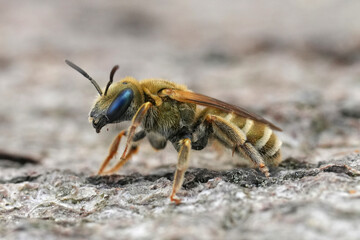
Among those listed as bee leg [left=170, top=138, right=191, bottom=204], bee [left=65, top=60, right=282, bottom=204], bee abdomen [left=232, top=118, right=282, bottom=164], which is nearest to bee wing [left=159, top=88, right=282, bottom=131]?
bee [left=65, top=60, right=282, bottom=204]

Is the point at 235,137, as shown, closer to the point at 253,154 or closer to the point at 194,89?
the point at 253,154

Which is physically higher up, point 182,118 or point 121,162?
point 182,118

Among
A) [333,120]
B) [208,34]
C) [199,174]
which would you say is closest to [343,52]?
[333,120]

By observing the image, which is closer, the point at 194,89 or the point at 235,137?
the point at 235,137

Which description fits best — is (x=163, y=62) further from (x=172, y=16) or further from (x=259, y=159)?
(x=259, y=159)

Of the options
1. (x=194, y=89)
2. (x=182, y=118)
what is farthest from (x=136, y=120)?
(x=194, y=89)

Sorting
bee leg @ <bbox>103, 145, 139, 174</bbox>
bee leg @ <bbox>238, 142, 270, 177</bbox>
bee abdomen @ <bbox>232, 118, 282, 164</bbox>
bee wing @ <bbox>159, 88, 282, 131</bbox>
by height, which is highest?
bee wing @ <bbox>159, 88, 282, 131</bbox>

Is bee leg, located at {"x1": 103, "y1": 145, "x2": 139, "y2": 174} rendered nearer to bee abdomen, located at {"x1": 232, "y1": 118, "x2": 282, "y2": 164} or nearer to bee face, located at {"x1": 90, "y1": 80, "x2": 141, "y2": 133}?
bee face, located at {"x1": 90, "y1": 80, "x2": 141, "y2": 133}
